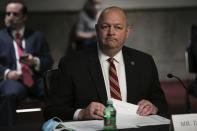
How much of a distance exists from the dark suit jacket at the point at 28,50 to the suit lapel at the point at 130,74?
81.6 inches

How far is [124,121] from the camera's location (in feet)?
8.48

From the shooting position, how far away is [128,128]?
2.43 m

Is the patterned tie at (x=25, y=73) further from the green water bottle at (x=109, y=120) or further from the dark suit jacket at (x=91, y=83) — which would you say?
the green water bottle at (x=109, y=120)

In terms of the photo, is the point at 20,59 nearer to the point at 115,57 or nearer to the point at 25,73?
the point at 25,73

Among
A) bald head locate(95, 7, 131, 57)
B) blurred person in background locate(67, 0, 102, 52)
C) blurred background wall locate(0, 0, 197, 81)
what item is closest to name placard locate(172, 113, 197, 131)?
bald head locate(95, 7, 131, 57)

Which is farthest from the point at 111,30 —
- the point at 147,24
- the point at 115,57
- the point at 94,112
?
the point at 147,24

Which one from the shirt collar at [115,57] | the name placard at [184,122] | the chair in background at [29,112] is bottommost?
the chair in background at [29,112]

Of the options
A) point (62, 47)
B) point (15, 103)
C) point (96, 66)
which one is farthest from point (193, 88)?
point (62, 47)

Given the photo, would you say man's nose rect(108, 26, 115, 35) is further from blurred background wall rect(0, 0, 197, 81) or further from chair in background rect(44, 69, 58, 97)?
blurred background wall rect(0, 0, 197, 81)

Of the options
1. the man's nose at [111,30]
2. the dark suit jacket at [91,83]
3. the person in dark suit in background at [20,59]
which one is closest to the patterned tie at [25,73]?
the person in dark suit in background at [20,59]

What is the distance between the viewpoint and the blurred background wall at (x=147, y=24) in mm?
9148

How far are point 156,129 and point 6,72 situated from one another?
9.62 ft

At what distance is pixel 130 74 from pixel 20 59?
2.10 m

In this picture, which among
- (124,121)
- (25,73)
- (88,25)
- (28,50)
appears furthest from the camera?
(88,25)
